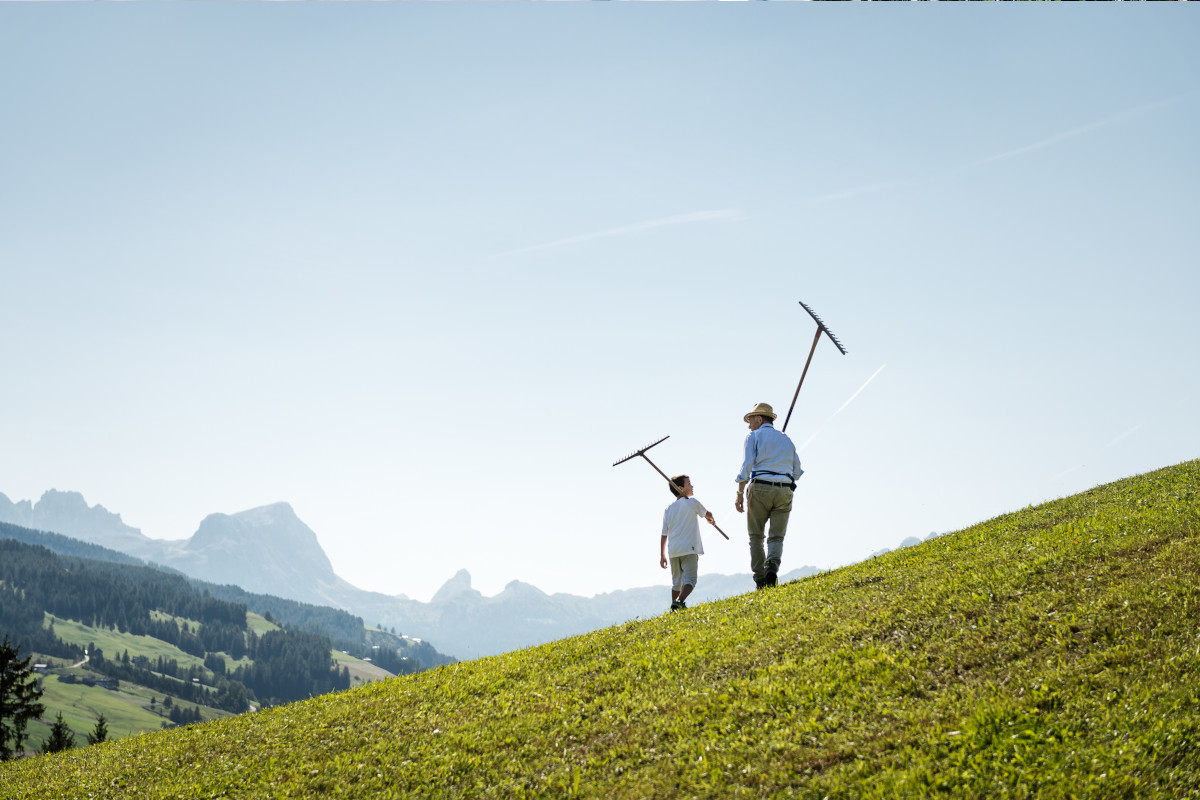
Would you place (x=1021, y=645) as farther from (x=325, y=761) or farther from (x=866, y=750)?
(x=325, y=761)

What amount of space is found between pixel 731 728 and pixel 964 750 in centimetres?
298

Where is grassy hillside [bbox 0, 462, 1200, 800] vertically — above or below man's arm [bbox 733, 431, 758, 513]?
below

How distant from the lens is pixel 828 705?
9.98 metres

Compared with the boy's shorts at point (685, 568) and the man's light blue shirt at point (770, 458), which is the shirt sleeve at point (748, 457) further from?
the boy's shorts at point (685, 568)

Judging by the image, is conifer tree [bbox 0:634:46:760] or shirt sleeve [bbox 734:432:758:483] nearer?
shirt sleeve [bbox 734:432:758:483]

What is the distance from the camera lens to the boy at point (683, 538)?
2109cm

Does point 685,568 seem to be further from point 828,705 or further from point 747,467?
point 828,705

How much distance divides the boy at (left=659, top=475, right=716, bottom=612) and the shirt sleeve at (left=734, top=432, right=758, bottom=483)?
9.03 feet

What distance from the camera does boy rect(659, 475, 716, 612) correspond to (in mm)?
21094

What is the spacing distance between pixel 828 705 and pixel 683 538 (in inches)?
446

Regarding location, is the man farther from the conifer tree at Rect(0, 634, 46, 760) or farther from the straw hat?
the conifer tree at Rect(0, 634, 46, 760)

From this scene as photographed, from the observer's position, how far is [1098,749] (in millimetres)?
7762

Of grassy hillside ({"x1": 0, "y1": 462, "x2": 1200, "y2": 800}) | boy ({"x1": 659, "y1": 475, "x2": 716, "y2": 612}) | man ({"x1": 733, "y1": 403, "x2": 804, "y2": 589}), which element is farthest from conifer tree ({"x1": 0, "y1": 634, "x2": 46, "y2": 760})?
man ({"x1": 733, "y1": 403, "x2": 804, "y2": 589})

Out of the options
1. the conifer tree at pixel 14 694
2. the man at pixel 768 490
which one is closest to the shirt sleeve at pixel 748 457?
the man at pixel 768 490
